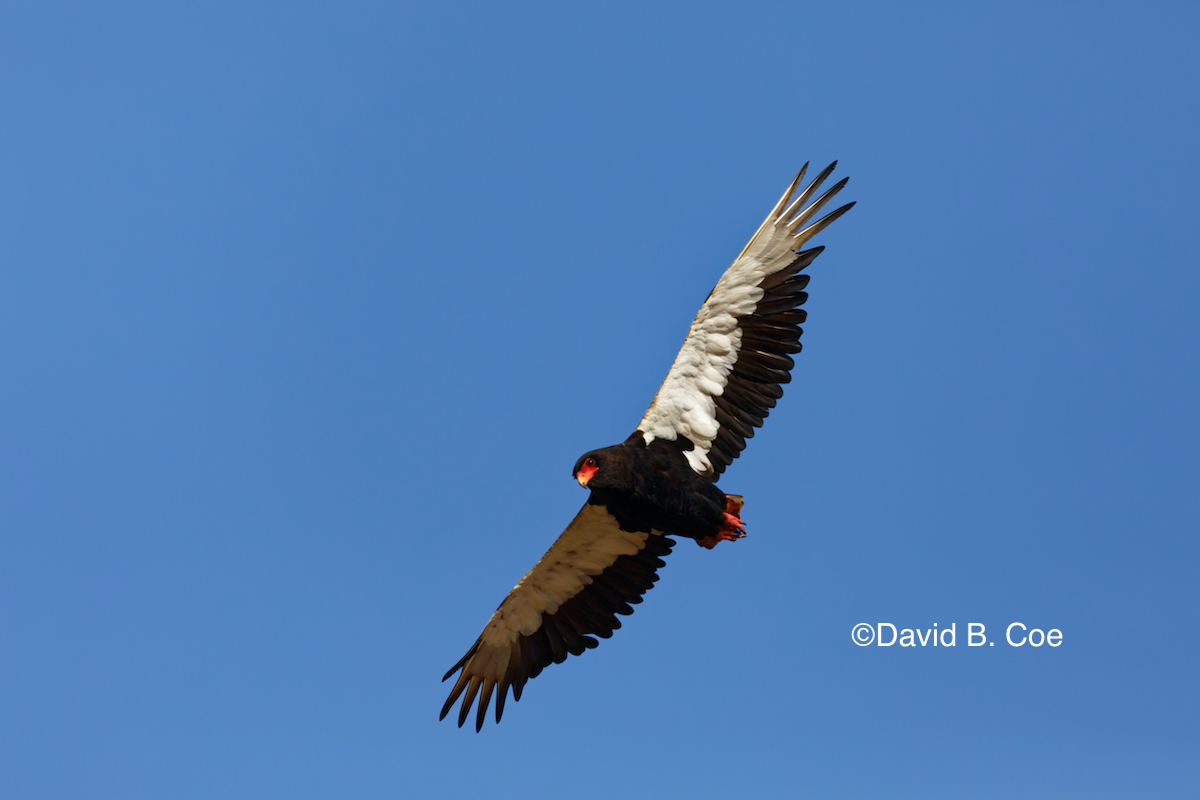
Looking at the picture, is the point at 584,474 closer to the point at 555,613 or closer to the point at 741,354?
the point at 741,354

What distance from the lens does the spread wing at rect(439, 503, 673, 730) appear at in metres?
15.2

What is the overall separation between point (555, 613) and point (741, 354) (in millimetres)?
4958

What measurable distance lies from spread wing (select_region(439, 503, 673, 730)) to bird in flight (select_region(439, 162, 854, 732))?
0.05 feet

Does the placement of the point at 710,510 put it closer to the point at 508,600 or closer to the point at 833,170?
the point at 508,600

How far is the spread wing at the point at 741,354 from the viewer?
46.6 ft

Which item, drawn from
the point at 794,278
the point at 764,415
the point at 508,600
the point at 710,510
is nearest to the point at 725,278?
the point at 794,278

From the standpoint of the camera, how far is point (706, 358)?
14258 millimetres

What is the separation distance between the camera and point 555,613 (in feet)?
50.5

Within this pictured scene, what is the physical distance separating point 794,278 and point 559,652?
21.9 ft

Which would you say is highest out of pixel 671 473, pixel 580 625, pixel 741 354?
pixel 741 354

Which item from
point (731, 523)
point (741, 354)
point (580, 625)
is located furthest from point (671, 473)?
point (580, 625)

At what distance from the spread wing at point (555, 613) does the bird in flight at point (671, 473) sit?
0.05ft

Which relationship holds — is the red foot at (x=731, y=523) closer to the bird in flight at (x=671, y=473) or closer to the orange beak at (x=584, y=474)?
the bird in flight at (x=671, y=473)

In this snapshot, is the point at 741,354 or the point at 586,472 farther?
the point at 741,354
